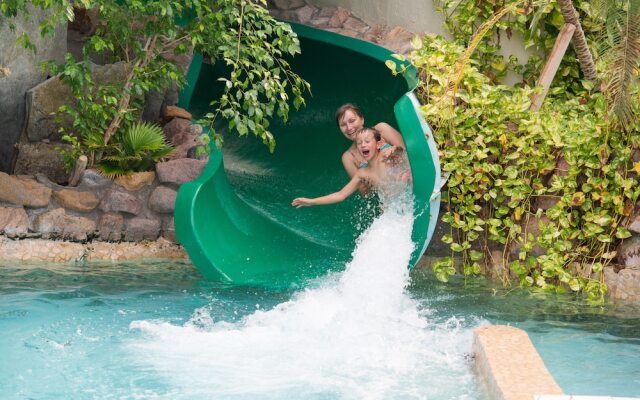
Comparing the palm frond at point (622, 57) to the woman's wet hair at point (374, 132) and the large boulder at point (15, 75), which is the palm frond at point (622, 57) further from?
the large boulder at point (15, 75)

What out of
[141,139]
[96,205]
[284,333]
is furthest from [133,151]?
[284,333]

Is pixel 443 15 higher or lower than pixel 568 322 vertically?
higher

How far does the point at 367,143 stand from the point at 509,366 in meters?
2.78

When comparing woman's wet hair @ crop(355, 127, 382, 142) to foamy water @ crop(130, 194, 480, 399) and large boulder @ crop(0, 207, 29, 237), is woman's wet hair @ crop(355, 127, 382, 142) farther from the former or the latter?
large boulder @ crop(0, 207, 29, 237)

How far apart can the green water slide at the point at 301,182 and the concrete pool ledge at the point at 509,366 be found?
1957 mm

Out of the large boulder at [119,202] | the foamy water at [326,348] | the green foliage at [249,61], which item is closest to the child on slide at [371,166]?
the green foliage at [249,61]

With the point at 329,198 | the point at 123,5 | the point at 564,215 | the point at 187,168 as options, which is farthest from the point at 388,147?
the point at 123,5

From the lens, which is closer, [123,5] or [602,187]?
[602,187]

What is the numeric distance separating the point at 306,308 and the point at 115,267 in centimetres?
177

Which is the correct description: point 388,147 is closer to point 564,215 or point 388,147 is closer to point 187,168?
point 564,215

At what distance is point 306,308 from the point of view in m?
5.24

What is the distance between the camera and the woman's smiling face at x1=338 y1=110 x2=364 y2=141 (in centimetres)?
639

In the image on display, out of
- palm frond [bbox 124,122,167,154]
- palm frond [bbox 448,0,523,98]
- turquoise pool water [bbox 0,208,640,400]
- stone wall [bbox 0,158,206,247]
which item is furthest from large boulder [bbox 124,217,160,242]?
palm frond [bbox 448,0,523,98]

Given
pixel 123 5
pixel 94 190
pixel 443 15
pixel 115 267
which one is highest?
pixel 443 15
